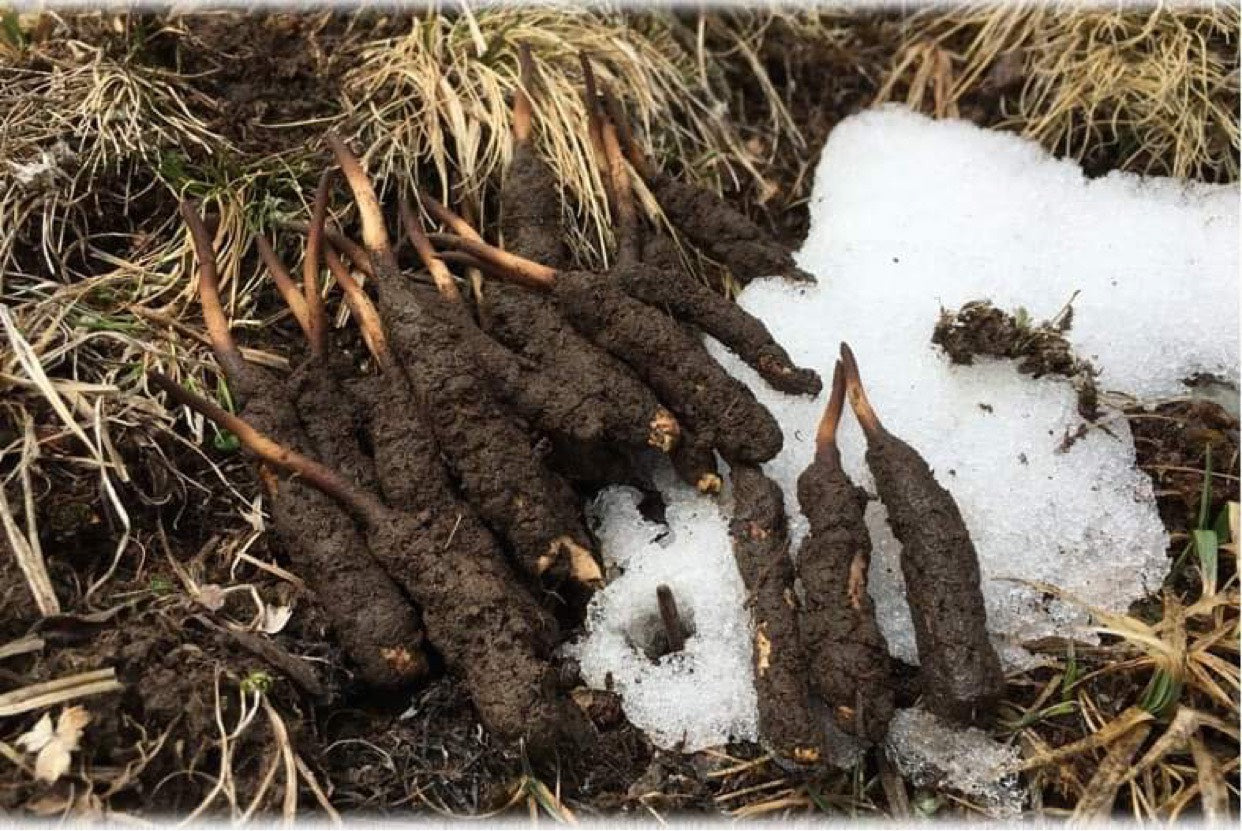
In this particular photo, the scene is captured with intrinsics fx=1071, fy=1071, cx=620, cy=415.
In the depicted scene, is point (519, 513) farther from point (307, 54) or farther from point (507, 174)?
point (307, 54)

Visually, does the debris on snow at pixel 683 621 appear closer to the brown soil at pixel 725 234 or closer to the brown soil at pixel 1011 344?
the brown soil at pixel 725 234

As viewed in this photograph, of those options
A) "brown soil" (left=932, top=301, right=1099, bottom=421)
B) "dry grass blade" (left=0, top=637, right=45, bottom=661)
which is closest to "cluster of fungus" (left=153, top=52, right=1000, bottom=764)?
"brown soil" (left=932, top=301, right=1099, bottom=421)

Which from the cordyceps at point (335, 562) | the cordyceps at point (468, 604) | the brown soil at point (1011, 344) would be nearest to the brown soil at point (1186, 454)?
the brown soil at point (1011, 344)

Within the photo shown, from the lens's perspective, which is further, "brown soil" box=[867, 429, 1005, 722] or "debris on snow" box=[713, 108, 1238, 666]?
"debris on snow" box=[713, 108, 1238, 666]

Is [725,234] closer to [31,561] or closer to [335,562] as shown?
[335,562]

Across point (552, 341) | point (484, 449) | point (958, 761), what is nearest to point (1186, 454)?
point (958, 761)

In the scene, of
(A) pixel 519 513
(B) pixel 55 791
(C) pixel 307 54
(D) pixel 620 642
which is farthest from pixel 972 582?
(C) pixel 307 54

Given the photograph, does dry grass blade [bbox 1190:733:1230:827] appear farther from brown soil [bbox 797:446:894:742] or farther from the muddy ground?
brown soil [bbox 797:446:894:742]
